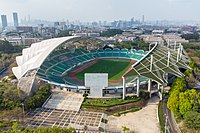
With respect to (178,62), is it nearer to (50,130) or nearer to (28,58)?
(50,130)

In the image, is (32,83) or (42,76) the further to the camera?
(42,76)

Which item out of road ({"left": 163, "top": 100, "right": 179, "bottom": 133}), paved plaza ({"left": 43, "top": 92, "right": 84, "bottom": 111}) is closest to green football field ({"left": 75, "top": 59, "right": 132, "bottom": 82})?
paved plaza ({"left": 43, "top": 92, "right": 84, "bottom": 111})

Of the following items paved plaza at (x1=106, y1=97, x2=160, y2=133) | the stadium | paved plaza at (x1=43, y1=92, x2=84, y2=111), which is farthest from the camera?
the stadium

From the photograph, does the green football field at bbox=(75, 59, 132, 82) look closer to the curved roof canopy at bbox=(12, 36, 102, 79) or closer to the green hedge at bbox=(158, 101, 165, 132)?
the curved roof canopy at bbox=(12, 36, 102, 79)

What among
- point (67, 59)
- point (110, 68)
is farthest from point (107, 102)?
point (67, 59)

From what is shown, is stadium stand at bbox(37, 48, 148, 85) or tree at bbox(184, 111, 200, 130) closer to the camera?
tree at bbox(184, 111, 200, 130)

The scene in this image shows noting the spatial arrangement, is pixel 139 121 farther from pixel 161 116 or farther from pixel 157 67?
pixel 157 67

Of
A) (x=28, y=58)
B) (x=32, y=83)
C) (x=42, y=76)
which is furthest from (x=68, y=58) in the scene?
(x=32, y=83)
